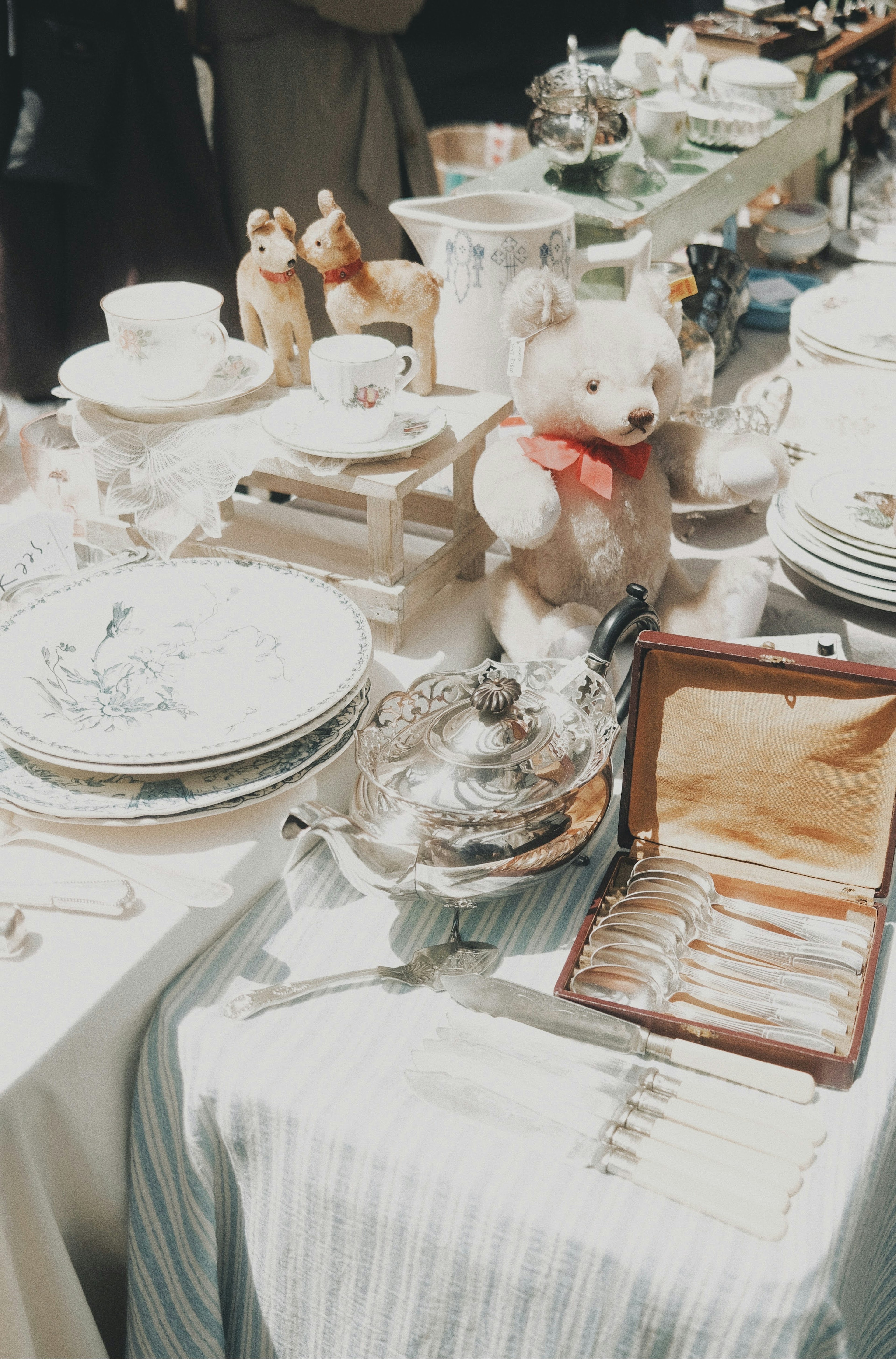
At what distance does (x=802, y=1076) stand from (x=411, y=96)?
231 centimetres

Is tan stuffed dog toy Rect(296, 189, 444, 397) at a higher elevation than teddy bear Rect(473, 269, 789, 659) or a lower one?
higher

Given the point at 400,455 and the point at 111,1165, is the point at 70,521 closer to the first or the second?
the point at 400,455

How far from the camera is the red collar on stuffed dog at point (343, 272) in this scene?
0.96m

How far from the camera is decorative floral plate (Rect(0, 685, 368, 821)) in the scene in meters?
0.73

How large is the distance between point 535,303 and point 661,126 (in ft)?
2.47

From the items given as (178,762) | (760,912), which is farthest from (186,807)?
(760,912)

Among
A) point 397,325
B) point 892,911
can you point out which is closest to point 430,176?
point 397,325

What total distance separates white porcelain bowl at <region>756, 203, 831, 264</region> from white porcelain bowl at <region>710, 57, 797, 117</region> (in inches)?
5.7

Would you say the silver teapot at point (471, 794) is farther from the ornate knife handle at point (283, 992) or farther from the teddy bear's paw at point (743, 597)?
the teddy bear's paw at point (743, 597)

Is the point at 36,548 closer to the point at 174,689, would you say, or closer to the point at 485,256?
the point at 174,689

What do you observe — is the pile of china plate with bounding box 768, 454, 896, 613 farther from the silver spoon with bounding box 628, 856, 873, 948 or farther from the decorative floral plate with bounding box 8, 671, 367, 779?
the decorative floral plate with bounding box 8, 671, 367, 779

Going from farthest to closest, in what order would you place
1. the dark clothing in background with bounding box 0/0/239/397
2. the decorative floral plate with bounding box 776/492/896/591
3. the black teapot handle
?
the dark clothing in background with bounding box 0/0/239/397
the decorative floral plate with bounding box 776/492/896/591
the black teapot handle

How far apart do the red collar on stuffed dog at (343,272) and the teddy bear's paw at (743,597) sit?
1.34ft

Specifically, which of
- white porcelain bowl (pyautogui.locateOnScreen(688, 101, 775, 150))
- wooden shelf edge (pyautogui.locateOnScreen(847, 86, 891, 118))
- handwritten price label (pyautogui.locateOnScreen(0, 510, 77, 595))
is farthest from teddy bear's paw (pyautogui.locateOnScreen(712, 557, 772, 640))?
wooden shelf edge (pyautogui.locateOnScreen(847, 86, 891, 118))
